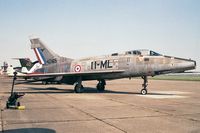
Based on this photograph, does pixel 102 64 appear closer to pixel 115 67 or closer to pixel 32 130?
pixel 115 67

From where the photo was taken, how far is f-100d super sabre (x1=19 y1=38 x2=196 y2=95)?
59.2 ft

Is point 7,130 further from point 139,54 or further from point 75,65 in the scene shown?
point 75,65

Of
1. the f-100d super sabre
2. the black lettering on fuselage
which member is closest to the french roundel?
the f-100d super sabre

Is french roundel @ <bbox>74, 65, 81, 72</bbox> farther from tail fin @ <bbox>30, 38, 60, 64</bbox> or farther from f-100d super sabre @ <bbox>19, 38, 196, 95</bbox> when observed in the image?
tail fin @ <bbox>30, 38, 60, 64</bbox>

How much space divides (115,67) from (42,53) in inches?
393

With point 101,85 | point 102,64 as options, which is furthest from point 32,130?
point 101,85

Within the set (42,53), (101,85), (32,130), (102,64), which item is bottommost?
(32,130)

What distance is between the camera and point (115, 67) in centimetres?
2022

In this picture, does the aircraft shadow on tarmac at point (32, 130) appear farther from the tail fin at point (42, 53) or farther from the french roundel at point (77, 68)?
the tail fin at point (42, 53)

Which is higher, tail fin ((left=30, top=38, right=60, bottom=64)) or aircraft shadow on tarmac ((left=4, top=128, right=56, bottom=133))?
tail fin ((left=30, top=38, right=60, bottom=64))

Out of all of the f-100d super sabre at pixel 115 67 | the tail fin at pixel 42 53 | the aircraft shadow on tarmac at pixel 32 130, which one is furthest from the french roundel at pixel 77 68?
the aircraft shadow on tarmac at pixel 32 130

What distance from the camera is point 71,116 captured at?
8961 millimetres

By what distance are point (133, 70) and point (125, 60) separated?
3.58 feet

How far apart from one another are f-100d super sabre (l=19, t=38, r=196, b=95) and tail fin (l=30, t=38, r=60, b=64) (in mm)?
888
